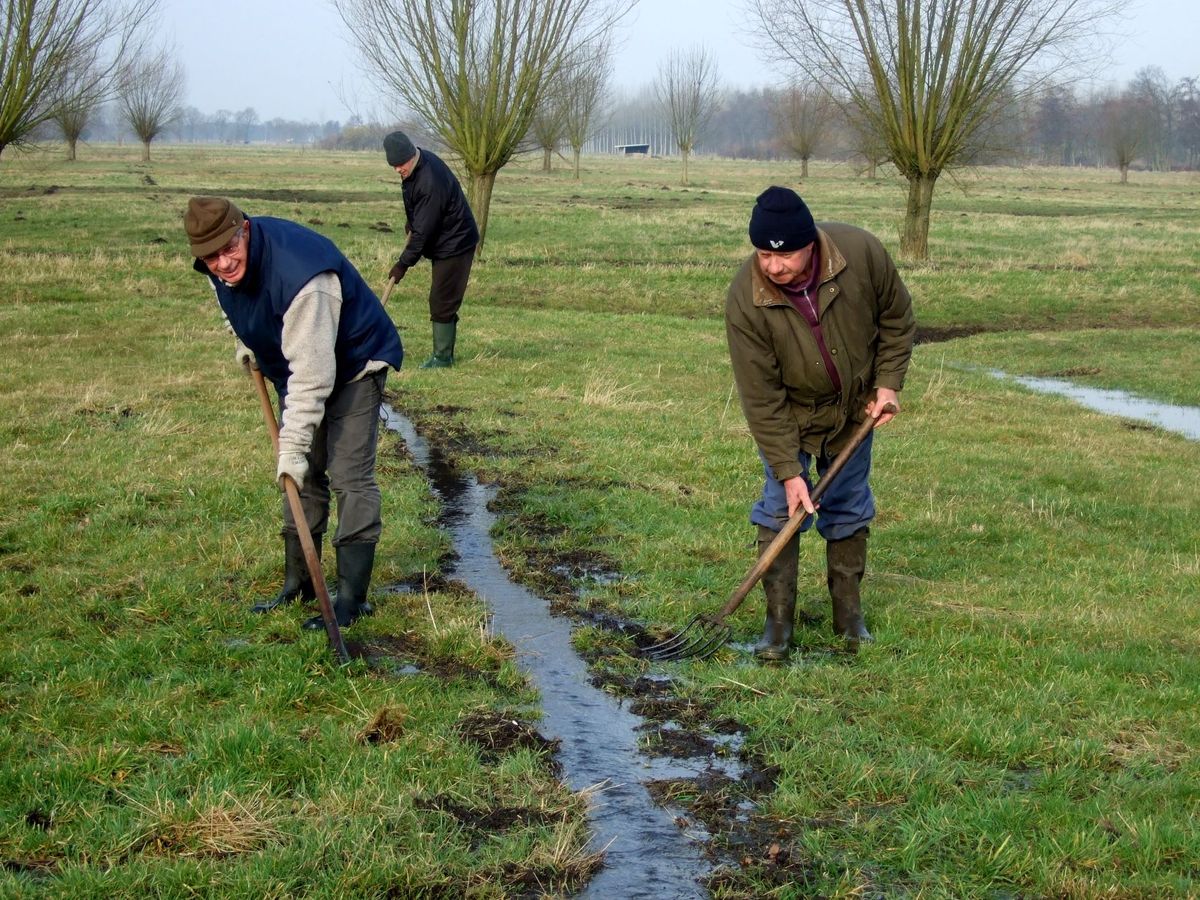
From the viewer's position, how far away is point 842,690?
5.09m

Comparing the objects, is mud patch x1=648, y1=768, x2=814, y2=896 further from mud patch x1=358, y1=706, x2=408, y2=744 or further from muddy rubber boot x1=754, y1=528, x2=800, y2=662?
muddy rubber boot x1=754, y1=528, x2=800, y2=662

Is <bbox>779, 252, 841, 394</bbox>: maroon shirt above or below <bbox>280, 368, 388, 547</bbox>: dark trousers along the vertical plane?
above

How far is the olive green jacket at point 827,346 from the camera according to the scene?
17.3ft

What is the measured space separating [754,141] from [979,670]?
→ 201 m

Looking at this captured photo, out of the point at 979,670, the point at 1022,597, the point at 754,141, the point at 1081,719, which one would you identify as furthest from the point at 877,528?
the point at 754,141

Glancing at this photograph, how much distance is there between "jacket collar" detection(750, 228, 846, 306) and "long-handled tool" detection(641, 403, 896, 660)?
2.20 ft

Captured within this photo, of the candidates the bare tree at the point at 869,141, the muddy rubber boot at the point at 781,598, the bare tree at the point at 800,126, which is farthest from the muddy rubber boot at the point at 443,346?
the bare tree at the point at 800,126

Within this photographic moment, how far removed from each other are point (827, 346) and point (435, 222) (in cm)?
731

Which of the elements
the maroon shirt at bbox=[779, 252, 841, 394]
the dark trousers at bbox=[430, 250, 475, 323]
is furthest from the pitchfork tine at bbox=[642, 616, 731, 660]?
the dark trousers at bbox=[430, 250, 475, 323]

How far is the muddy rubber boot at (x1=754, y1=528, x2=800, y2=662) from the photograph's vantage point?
5535 millimetres

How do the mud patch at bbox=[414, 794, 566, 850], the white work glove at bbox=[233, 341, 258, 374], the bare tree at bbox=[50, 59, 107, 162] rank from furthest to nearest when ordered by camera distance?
the bare tree at bbox=[50, 59, 107, 162], the white work glove at bbox=[233, 341, 258, 374], the mud patch at bbox=[414, 794, 566, 850]

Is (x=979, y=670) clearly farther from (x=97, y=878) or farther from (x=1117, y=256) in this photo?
(x=1117, y=256)

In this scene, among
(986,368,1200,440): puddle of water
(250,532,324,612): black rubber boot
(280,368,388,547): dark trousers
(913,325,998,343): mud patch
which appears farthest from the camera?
(913,325,998,343): mud patch

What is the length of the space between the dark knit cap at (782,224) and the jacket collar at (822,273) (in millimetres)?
194
